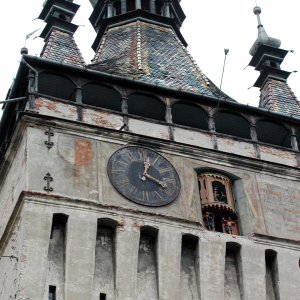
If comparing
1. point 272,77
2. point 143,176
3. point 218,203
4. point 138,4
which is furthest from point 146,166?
point 138,4

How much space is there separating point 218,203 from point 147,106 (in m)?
3.02

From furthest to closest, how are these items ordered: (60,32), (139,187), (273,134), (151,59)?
(151,59) < (60,32) < (273,134) < (139,187)

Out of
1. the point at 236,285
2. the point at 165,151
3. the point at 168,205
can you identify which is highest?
the point at 165,151

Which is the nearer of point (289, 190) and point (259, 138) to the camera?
point (289, 190)

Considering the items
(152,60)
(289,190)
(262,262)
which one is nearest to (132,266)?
(262,262)

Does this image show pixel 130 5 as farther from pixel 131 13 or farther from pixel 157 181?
pixel 157 181

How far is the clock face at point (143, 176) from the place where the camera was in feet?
71.8

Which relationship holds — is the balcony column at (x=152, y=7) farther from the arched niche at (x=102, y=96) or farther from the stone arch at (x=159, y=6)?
the arched niche at (x=102, y=96)

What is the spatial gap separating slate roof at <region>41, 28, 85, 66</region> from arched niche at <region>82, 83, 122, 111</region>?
37.0 inches

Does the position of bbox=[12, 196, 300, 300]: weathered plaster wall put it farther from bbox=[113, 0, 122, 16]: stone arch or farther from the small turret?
bbox=[113, 0, 122, 16]: stone arch

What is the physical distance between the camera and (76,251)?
20.5m

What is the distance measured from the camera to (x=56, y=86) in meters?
24.0

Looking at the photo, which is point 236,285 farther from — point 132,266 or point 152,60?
point 152,60

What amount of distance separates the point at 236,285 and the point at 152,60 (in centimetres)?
750
